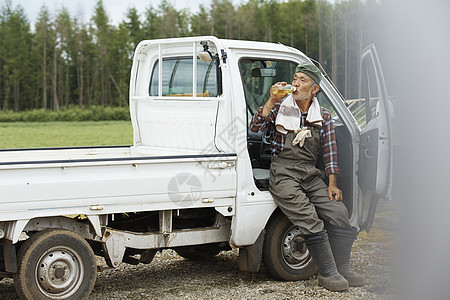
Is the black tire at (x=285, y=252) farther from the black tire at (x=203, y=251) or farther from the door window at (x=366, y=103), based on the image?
the door window at (x=366, y=103)

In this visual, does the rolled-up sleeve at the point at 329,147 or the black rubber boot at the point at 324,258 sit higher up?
the rolled-up sleeve at the point at 329,147

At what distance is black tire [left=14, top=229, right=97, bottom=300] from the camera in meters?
4.86

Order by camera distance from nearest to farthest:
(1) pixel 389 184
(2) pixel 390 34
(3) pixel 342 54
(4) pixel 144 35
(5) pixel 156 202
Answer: (2) pixel 390 34 < (1) pixel 389 184 < (3) pixel 342 54 < (5) pixel 156 202 < (4) pixel 144 35

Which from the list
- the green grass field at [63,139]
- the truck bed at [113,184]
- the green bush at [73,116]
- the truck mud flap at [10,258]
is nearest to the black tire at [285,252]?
the truck bed at [113,184]

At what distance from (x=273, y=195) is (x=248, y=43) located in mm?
1244

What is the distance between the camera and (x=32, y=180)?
4730mm

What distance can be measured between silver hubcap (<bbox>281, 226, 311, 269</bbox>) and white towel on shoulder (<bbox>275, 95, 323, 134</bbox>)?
33.1 inches

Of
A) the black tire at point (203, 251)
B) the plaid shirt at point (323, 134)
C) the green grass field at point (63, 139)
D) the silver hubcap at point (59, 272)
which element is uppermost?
the plaid shirt at point (323, 134)

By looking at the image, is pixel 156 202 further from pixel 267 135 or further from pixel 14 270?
pixel 267 135

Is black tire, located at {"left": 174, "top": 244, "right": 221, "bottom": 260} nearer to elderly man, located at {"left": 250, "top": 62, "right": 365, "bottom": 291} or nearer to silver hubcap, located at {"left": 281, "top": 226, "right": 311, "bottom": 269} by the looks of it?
silver hubcap, located at {"left": 281, "top": 226, "right": 311, "bottom": 269}

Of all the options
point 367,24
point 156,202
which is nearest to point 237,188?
point 156,202

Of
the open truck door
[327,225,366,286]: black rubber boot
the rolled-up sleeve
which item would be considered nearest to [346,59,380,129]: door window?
the open truck door

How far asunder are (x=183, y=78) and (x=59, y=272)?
2.09m

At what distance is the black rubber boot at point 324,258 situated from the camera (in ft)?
18.2
